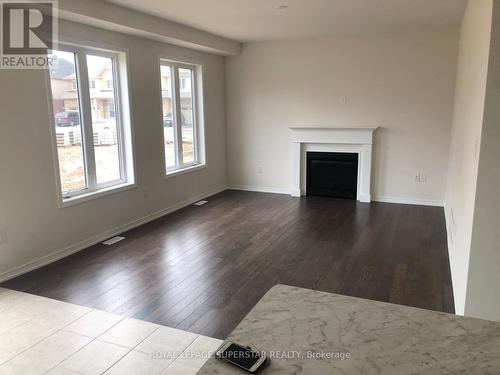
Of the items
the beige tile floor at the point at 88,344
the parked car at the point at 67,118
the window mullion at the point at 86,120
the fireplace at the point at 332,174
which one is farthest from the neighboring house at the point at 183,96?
the beige tile floor at the point at 88,344

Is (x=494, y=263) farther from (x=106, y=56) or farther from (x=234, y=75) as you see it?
(x=234, y=75)

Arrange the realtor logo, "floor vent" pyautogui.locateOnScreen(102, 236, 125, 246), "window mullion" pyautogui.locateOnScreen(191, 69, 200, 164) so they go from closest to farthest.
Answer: the realtor logo → "floor vent" pyautogui.locateOnScreen(102, 236, 125, 246) → "window mullion" pyautogui.locateOnScreen(191, 69, 200, 164)

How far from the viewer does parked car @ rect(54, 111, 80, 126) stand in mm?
3879

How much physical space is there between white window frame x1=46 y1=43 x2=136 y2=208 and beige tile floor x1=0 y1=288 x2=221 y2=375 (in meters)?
1.42

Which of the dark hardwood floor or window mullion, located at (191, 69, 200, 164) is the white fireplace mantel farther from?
window mullion, located at (191, 69, 200, 164)

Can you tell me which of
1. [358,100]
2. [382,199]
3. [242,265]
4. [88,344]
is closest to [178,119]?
[358,100]

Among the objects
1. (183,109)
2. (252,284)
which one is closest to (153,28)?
(183,109)

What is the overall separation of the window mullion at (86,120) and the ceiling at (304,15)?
0.77 meters

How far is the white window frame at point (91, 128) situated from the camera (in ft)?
13.1

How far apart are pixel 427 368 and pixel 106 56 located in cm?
449

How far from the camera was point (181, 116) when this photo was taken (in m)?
5.82

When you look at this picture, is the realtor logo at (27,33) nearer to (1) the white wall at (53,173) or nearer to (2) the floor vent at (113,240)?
(1) the white wall at (53,173)

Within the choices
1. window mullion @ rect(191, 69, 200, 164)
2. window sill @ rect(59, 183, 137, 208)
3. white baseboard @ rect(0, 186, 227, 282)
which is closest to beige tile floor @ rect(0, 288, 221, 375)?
white baseboard @ rect(0, 186, 227, 282)

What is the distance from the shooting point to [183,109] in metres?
5.89
